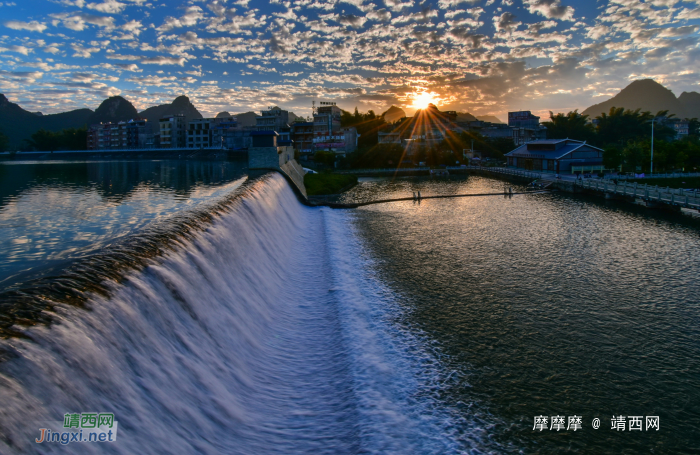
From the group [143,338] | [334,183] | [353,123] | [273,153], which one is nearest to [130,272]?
[143,338]

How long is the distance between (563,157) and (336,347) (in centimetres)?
6584

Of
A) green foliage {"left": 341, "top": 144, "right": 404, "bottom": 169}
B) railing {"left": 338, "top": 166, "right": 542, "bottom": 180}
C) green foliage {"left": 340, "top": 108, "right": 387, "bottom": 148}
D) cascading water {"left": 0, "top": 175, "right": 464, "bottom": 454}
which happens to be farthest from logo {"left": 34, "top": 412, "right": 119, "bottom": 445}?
green foliage {"left": 340, "top": 108, "right": 387, "bottom": 148}

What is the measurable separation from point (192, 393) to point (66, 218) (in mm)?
23616

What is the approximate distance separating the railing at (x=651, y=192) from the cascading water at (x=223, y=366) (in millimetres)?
32750

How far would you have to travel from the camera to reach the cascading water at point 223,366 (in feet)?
21.4

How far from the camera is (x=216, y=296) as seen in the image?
496 inches

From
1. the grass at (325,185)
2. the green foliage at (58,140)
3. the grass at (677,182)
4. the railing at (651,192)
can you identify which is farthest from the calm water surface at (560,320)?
the green foliage at (58,140)

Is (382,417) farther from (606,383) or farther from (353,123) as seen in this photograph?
(353,123)

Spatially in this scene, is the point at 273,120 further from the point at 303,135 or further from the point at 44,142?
the point at 44,142

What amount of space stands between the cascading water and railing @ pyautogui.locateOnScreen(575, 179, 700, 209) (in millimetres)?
32750

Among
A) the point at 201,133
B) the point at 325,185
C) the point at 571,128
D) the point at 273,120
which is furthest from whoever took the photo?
the point at 201,133

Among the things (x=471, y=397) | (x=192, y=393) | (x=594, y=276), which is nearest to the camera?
(x=192, y=393)

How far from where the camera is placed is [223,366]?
10398mm

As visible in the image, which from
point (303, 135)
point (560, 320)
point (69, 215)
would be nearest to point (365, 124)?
point (303, 135)
